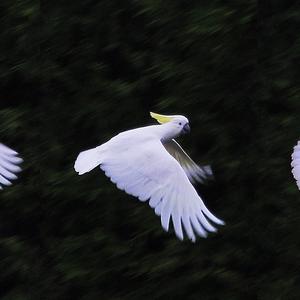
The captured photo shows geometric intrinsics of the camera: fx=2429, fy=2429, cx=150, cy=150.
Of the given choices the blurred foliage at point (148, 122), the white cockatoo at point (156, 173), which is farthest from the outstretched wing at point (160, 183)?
the blurred foliage at point (148, 122)

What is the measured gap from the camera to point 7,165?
809cm

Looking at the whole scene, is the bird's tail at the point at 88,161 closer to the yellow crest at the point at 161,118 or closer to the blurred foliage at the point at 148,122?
the yellow crest at the point at 161,118

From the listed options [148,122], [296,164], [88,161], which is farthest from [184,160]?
[148,122]

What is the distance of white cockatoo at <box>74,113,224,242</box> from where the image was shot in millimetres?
7426

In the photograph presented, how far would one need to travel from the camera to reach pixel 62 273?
9.08m

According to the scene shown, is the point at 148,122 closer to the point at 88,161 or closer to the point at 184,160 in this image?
the point at 184,160

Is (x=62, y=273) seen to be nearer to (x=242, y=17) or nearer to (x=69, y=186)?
(x=69, y=186)

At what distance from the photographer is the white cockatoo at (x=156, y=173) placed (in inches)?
292

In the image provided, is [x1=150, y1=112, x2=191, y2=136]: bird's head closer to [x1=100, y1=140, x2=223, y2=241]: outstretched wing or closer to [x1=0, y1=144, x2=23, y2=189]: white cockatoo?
[x1=100, y1=140, x2=223, y2=241]: outstretched wing

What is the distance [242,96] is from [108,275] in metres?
0.84

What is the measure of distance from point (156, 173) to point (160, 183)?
46mm

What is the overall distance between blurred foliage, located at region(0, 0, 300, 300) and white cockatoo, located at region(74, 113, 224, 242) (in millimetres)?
1038

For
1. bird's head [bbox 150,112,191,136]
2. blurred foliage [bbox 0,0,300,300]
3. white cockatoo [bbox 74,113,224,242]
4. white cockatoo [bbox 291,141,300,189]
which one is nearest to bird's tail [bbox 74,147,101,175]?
white cockatoo [bbox 74,113,224,242]

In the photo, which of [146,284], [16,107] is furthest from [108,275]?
[16,107]
